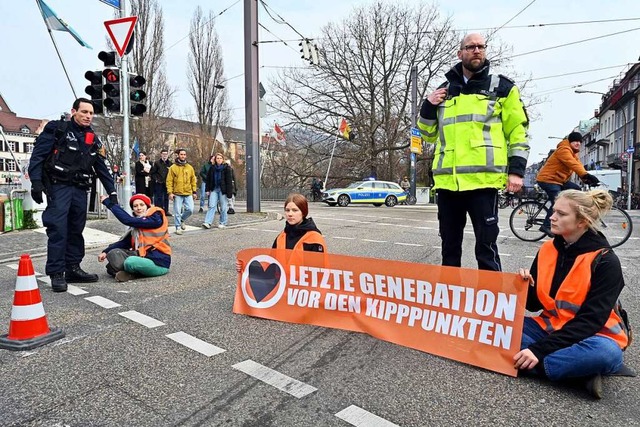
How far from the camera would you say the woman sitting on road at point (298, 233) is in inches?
163

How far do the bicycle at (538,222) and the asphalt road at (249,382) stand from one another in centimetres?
461

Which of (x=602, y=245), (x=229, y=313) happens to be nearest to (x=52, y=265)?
(x=229, y=313)

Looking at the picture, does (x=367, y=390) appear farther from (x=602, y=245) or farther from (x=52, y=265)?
(x=52, y=265)

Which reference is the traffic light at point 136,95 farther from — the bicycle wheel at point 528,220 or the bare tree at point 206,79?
the bare tree at point 206,79

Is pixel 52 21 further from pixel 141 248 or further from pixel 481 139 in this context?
pixel 481 139

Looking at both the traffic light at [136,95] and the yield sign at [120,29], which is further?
the traffic light at [136,95]

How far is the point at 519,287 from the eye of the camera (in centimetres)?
284

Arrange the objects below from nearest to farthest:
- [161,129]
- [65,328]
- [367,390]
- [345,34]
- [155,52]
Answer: [367,390] → [65,328] → [155,52] → [161,129] → [345,34]

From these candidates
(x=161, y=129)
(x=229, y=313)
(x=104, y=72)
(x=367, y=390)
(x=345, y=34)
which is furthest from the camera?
(x=345, y=34)

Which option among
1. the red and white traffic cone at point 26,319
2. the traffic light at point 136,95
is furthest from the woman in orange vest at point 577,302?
the traffic light at point 136,95

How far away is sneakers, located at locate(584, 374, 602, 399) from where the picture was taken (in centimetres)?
249

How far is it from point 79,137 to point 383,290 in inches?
153

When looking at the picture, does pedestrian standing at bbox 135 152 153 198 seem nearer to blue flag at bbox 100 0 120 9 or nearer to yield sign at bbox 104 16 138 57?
blue flag at bbox 100 0 120 9

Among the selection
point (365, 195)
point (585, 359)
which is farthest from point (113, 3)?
point (365, 195)
